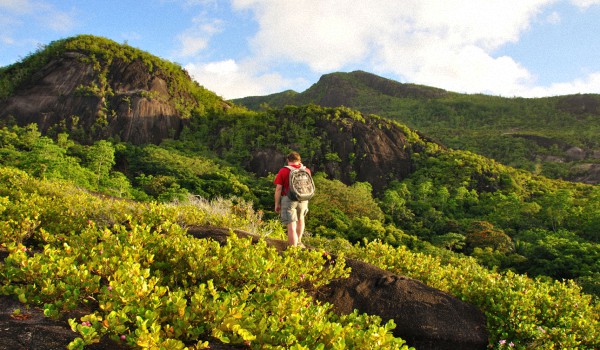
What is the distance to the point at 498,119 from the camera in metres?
60.5

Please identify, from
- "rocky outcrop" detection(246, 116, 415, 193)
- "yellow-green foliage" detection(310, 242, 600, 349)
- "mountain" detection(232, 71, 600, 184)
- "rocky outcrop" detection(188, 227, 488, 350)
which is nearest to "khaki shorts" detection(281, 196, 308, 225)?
"rocky outcrop" detection(188, 227, 488, 350)

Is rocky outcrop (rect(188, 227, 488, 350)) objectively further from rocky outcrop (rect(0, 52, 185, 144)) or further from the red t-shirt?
rocky outcrop (rect(0, 52, 185, 144))

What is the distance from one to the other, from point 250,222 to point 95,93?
111 ft

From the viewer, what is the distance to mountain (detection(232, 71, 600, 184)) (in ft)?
149

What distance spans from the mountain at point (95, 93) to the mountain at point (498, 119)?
12163 mm

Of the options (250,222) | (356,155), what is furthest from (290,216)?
(356,155)

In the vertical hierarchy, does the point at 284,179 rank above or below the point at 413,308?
above

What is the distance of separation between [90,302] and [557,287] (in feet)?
20.3

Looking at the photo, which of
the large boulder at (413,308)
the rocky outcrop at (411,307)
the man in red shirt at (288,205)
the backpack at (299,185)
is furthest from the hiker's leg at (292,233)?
the large boulder at (413,308)

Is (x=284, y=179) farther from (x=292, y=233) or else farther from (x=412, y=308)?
(x=412, y=308)

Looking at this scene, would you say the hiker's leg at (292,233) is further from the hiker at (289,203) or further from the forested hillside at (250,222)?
the forested hillside at (250,222)

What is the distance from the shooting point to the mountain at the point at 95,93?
35188 millimetres

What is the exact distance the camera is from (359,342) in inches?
105

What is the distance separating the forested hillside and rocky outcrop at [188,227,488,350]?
1.07 feet
